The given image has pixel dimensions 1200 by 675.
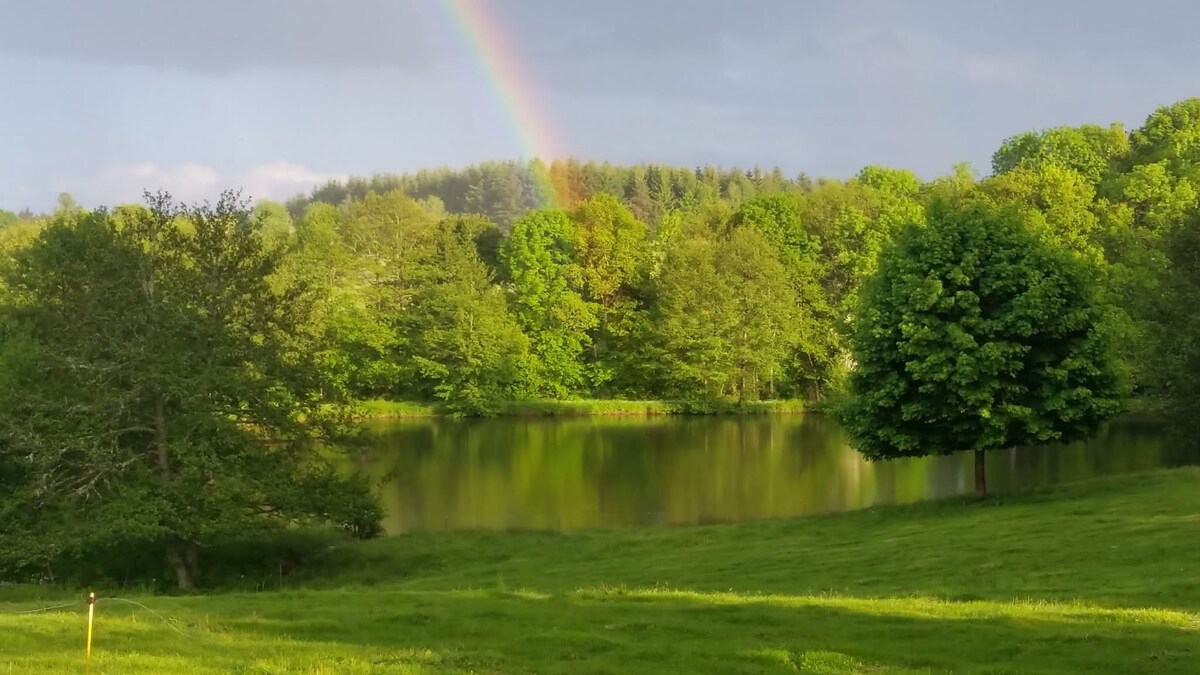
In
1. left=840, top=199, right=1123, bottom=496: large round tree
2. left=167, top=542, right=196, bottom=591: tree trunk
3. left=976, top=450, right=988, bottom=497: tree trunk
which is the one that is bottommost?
left=167, top=542, right=196, bottom=591: tree trunk

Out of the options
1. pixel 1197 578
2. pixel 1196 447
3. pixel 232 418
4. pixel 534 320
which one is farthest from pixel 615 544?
A: pixel 534 320

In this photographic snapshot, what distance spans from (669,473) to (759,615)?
3268cm

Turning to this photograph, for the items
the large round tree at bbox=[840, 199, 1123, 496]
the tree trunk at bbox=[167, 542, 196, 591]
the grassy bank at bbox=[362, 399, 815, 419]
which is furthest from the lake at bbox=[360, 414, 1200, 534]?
the grassy bank at bbox=[362, 399, 815, 419]

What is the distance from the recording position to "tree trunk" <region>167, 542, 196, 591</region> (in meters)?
25.6

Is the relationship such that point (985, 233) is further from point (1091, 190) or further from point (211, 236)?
point (1091, 190)

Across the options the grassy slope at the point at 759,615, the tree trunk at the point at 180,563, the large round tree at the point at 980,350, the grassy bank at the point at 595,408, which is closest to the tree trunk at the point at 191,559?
the tree trunk at the point at 180,563

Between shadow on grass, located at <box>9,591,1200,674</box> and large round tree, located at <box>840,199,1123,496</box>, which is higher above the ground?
large round tree, located at <box>840,199,1123,496</box>

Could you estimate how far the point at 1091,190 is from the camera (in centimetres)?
7131

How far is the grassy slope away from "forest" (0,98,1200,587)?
216 inches

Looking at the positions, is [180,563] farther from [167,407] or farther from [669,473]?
[669,473]

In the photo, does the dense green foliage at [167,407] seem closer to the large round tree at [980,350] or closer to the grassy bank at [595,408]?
the large round tree at [980,350]

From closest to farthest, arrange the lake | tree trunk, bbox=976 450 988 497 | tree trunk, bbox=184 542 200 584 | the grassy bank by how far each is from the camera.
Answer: tree trunk, bbox=184 542 200 584 → tree trunk, bbox=976 450 988 497 → the lake → the grassy bank

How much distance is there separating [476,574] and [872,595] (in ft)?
35.2

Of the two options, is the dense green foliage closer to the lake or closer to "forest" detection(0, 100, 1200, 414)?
the lake
